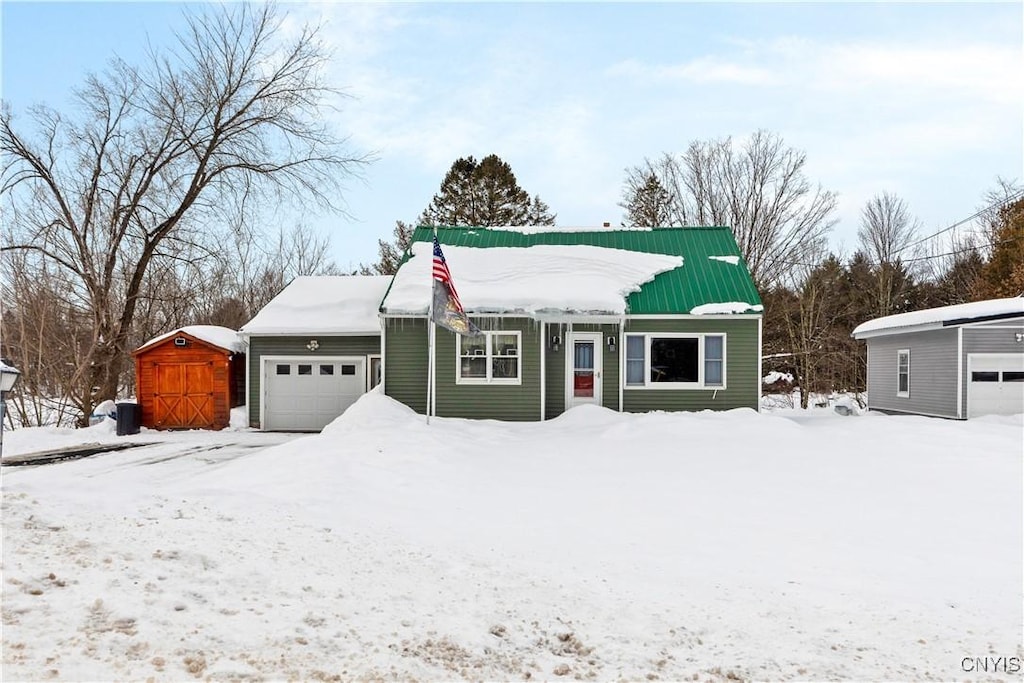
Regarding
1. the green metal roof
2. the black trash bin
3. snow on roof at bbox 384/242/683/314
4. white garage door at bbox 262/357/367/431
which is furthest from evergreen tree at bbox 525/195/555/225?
the black trash bin

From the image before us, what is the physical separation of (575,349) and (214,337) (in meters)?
9.00

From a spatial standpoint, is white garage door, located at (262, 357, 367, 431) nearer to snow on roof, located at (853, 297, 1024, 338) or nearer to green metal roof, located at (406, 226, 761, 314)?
green metal roof, located at (406, 226, 761, 314)

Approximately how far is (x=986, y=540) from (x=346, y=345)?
519 inches

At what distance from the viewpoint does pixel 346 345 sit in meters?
16.0

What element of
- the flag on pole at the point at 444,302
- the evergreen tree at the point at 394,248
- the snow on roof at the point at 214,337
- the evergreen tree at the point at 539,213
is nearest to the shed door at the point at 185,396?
the snow on roof at the point at 214,337

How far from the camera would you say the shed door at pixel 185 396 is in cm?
1606

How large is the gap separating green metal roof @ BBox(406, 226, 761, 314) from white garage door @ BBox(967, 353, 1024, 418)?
6.06 m

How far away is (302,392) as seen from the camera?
16.2 metres

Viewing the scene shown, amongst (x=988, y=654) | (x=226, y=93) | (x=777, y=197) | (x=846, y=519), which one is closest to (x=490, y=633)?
(x=988, y=654)

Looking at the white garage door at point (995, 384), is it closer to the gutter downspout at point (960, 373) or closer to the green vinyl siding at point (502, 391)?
the gutter downspout at point (960, 373)

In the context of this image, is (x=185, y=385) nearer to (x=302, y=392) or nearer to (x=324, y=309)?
(x=302, y=392)

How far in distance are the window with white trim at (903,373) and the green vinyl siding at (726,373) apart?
7397 mm

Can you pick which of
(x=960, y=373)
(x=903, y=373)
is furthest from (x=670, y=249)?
(x=903, y=373)

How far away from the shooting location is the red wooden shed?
1605 centimetres
